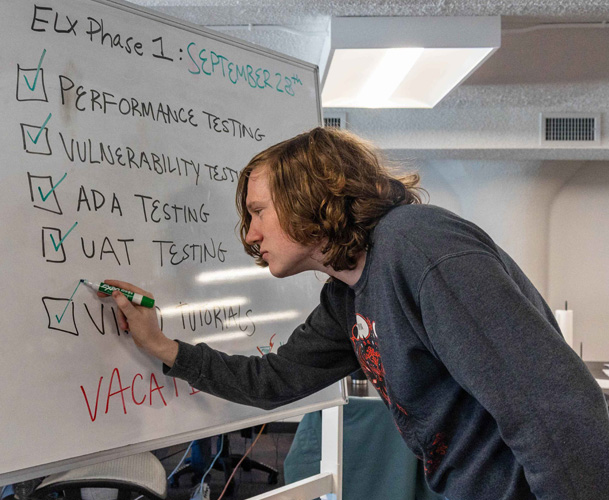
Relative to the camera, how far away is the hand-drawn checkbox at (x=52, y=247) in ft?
3.11

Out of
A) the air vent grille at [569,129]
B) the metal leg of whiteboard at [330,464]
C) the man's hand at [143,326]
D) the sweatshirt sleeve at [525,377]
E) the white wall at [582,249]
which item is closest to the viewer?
the sweatshirt sleeve at [525,377]

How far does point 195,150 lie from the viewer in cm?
122

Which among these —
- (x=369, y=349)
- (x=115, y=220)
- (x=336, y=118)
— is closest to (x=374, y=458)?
(x=369, y=349)

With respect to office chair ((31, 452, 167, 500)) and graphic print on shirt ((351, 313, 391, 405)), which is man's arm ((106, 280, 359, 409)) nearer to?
graphic print on shirt ((351, 313, 391, 405))

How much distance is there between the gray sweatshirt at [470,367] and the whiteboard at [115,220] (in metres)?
0.14

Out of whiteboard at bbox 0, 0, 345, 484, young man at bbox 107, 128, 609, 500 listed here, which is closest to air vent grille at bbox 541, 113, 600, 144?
whiteboard at bbox 0, 0, 345, 484

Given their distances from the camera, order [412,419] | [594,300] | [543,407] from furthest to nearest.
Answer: [594,300]
[412,419]
[543,407]

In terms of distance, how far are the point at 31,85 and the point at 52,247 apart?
0.29 metres

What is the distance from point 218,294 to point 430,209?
1.97 ft

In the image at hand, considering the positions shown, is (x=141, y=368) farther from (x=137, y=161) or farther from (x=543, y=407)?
(x=543, y=407)

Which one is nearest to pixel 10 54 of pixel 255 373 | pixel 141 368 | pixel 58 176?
pixel 58 176

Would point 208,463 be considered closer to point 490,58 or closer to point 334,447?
point 334,447

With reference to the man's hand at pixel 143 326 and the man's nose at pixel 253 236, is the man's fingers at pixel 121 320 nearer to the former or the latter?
the man's hand at pixel 143 326

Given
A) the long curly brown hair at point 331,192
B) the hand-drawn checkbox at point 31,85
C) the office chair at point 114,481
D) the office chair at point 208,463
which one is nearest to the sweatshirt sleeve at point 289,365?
the long curly brown hair at point 331,192
